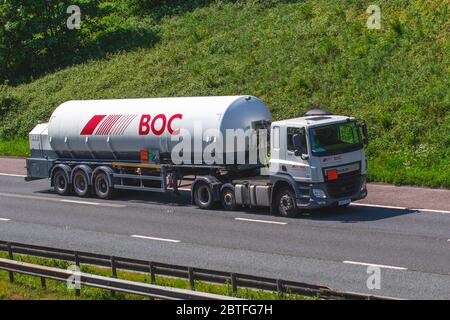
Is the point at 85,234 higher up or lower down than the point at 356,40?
lower down

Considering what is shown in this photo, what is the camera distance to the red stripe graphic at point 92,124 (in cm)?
2900

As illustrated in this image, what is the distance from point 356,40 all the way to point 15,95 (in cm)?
2197

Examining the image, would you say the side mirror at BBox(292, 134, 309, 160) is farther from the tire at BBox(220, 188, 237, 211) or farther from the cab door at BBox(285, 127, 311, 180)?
the tire at BBox(220, 188, 237, 211)

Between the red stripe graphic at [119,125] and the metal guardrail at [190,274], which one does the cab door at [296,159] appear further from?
the metal guardrail at [190,274]

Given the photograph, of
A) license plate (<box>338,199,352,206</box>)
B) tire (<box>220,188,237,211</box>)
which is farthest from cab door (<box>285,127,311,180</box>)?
tire (<box>220,188,237,211</box>)

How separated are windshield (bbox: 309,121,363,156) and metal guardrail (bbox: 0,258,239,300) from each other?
31.4 ft

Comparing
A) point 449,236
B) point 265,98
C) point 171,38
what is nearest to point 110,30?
point 171,38

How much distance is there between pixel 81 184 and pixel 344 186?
35.3ft

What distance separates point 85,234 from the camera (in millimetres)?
23906

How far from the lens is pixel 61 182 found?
31266 millimetres

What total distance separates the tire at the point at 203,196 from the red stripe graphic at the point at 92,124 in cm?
468

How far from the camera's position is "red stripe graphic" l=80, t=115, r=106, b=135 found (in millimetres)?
29000

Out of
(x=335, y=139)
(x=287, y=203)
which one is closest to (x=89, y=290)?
→ (x=287, y=203)
